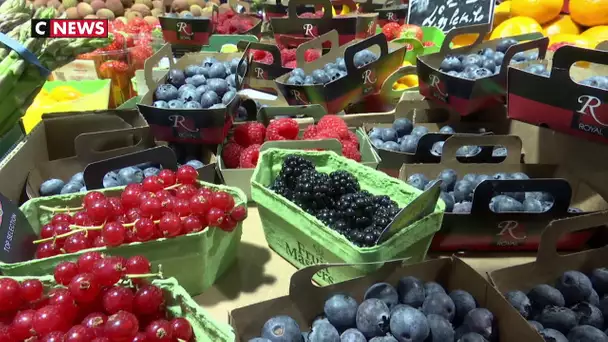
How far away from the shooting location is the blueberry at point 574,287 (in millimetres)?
1024

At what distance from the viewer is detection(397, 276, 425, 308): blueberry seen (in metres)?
0.93

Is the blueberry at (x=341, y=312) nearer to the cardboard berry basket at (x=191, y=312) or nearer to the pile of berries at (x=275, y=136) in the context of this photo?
the cardboard berry basket at (x=191, y=312)

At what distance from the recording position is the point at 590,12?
2.30 meters

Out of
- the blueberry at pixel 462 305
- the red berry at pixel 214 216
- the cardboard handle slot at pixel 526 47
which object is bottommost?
the blueberry at pixel 462 305

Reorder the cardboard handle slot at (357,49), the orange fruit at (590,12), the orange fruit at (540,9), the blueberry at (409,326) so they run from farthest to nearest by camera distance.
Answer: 1. the orange fruit at (540,9)
2. the orange fruit at (590,12)
3. the cardboard handle slot at (357,49)
4. the blueberry at (409,326)

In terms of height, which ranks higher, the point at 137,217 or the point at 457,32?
the point at 457,32

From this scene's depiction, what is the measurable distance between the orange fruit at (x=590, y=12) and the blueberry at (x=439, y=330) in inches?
78.8

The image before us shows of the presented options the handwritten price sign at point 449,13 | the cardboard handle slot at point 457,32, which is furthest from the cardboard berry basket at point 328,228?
the handwritten price sign at point 449,13

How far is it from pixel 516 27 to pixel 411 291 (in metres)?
1.78

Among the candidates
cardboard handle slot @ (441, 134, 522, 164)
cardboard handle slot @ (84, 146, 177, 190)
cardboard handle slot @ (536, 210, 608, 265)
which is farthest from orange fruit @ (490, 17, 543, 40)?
cardboard handle slot @ (84, 146, 177, 190)

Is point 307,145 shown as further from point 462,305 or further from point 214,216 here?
point 462,305

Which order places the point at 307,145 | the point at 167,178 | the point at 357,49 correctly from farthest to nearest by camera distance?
the point at 357,49
the point at 307,145
the point at 167,178

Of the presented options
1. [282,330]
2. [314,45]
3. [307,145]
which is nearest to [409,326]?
[282,330]

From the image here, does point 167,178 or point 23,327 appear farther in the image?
point 167,178
